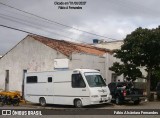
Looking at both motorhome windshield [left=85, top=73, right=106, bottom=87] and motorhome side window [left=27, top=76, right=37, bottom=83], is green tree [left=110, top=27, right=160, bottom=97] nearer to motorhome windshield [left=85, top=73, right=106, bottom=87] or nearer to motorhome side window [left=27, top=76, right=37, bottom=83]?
motorhome windshield [left=85, top=73, right=106, bottom=87]

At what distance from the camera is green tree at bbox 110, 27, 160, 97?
2802 centimetres

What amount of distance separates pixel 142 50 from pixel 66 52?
6.29 m

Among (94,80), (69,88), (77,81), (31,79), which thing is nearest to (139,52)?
(94,80)

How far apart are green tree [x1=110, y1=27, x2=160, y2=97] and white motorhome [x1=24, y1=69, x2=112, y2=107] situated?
5809 millimetres

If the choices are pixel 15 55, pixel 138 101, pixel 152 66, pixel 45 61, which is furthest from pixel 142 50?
pixel 15 55

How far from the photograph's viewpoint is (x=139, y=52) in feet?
92.2

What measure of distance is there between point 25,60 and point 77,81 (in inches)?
378

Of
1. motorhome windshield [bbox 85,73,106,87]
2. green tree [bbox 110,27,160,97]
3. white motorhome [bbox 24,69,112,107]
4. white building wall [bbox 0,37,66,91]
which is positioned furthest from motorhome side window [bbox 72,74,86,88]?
green tree [bbox 110,27,160,97]

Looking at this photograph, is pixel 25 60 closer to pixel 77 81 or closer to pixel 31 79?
pixel 31 79

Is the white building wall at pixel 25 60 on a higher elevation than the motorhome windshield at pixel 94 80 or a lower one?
higher

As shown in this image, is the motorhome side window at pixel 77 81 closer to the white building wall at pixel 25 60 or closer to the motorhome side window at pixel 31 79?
the motorhome side window at pixel 31 79

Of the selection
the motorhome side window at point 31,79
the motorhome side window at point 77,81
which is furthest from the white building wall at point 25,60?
the motorhome side window at point 77,81

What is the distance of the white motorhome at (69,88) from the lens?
2244 centimetres

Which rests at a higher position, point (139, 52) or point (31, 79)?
point (139, 52)
